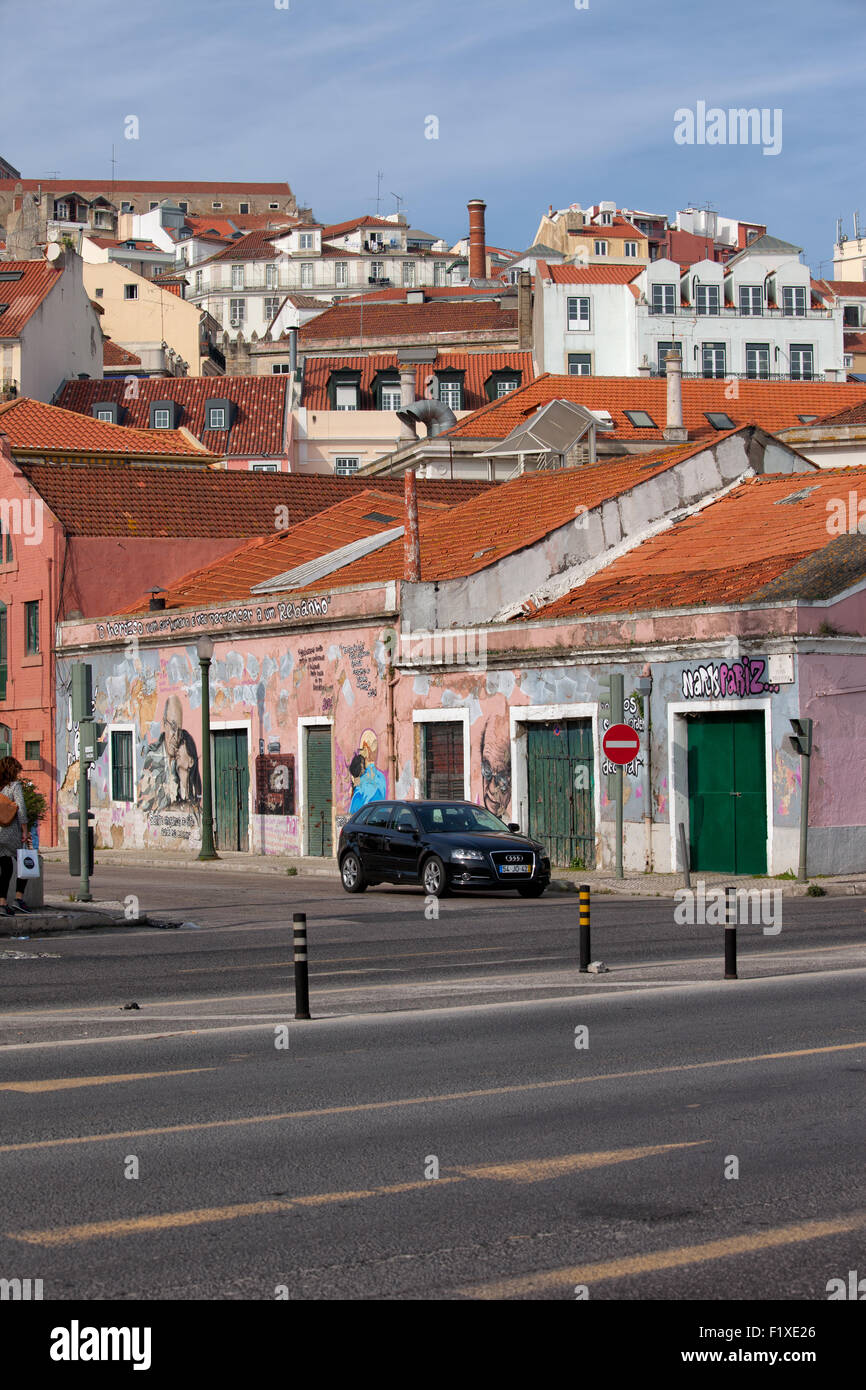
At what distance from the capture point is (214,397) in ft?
256

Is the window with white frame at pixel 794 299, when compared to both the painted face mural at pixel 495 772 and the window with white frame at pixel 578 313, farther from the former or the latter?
the painted face mural at pixel 495 772

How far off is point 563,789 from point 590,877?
113 inches

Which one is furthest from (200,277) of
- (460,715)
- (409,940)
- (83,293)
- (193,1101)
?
(193,1101)

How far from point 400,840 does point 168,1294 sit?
2064cm

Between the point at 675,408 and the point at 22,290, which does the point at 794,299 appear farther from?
the point at 22,290

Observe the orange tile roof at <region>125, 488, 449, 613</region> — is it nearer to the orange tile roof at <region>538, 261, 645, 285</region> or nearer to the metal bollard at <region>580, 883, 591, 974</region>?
the metal bollard at <region>580, 883, 591, 974</region>

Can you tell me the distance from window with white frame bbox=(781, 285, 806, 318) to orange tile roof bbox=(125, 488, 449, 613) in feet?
139

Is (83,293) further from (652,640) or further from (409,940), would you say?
(409,940)

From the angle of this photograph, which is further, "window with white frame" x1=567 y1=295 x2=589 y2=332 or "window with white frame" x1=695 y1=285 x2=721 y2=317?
"window with white frame" x1=695 y1=285 x2=721 y2=317

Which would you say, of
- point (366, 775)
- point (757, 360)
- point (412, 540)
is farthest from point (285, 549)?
point (757, 360)

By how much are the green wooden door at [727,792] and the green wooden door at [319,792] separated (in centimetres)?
1037

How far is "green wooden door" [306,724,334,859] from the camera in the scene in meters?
37.0

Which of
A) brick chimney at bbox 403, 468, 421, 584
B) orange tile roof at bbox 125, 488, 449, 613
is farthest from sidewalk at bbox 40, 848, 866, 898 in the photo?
orange tile roof at bbox 125, 488, 449, 613

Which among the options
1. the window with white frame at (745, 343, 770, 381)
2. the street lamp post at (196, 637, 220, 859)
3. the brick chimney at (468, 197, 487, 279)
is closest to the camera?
the street lamp post at (196, 637, 220, 859)
